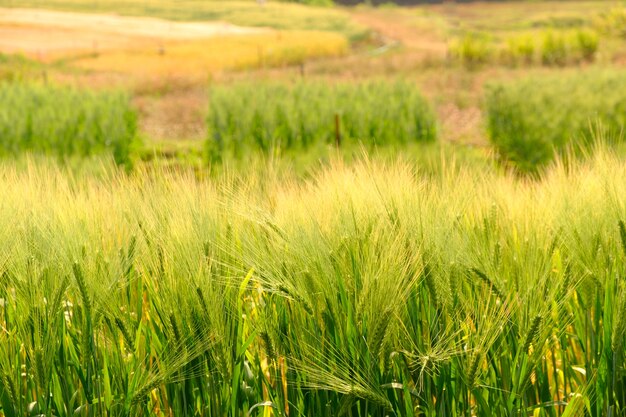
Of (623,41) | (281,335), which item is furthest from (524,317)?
(623,41)

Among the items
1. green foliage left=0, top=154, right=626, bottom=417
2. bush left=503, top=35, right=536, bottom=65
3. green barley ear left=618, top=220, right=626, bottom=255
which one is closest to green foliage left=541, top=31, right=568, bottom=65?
bush left=503, top=35, right=536, bottom=65

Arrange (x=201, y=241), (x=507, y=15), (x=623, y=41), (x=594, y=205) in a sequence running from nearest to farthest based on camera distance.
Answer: (x=201, y=241) → (x=594, y=205) → (x=623, y=41) → (x=507, y=15)

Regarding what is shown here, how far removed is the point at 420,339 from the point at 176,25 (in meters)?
15.5

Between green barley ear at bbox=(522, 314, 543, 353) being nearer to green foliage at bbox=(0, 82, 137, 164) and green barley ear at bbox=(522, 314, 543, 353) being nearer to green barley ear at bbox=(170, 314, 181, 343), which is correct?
green barley ear at bbox=(170, 314, 181, 343)

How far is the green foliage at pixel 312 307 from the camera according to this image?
5.10 ft

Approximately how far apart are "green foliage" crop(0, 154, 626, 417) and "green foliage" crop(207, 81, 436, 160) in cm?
545

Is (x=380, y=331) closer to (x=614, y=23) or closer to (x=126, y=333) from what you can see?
(x=126, y=333)

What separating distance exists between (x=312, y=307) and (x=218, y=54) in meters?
15.1

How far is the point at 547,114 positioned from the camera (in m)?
7.43

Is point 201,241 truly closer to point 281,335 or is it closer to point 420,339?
point 281,335

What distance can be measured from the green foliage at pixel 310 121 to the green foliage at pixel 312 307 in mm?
5446

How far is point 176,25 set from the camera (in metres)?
16.4

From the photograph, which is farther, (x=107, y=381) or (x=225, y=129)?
(x=225, y=129)

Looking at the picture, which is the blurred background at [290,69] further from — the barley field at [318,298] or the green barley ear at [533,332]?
the green barley ear at [533,332]
